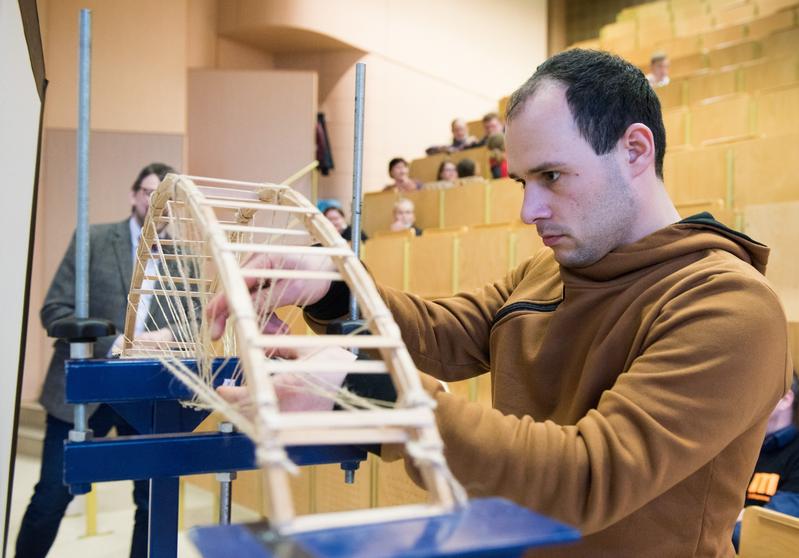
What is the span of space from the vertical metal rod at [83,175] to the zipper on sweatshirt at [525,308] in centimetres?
45

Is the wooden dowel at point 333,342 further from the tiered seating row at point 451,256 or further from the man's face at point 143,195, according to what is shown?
the tiered seating row at point 451,256

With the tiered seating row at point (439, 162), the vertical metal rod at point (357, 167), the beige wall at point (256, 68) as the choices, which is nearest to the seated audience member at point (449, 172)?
the tiered seating row at point (439, 162)

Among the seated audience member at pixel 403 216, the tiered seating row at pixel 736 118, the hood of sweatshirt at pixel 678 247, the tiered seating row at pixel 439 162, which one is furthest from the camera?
the tiered seating row at pixel 439 162

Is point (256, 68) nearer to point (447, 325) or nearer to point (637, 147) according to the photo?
point (447, 325)

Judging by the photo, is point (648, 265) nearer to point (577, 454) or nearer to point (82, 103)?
point (577, 454)

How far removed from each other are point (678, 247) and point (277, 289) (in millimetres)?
392

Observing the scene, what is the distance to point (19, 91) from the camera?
950mm

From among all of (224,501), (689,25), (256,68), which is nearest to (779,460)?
(224,501)

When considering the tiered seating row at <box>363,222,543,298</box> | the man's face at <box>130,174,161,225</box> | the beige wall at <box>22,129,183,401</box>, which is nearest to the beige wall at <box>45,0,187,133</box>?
the beige wall at <box>22,129,183,401</box>

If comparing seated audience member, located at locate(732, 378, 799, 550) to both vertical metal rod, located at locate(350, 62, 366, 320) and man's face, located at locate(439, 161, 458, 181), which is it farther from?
man's face, located at locate(439, 161, 458, 181)

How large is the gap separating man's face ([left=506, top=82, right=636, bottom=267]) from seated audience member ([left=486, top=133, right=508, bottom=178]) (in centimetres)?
292

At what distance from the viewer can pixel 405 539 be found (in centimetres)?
35

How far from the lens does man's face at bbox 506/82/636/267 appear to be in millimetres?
672

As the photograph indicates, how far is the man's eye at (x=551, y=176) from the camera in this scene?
69cm
